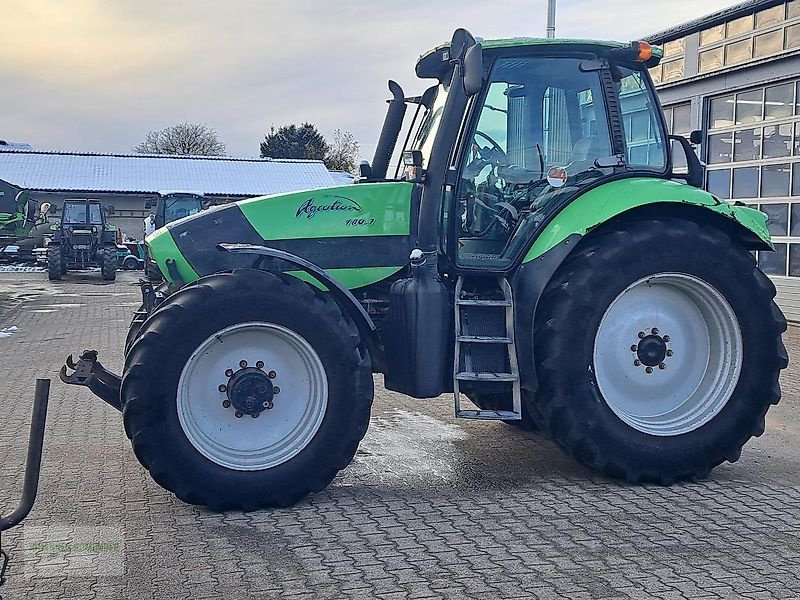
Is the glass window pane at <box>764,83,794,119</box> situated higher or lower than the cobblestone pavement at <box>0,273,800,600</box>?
higher

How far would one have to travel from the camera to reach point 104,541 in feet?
15.0

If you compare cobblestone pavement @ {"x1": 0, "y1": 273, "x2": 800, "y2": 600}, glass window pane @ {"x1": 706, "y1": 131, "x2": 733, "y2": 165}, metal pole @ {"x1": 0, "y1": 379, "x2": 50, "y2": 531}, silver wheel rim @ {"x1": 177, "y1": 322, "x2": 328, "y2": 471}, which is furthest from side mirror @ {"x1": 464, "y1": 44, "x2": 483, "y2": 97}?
glass window pane @ {"x1": 706, "y1": 131, "x2": 733, "y2": 165}

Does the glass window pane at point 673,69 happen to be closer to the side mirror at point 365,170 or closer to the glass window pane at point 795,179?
the glass window pane at point 795,179

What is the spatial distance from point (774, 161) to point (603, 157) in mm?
9920

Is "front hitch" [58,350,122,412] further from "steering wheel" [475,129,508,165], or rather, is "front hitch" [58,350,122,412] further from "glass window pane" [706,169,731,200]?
"glass window pane" [706,169,731,200]

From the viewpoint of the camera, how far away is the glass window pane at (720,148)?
51.7 feet

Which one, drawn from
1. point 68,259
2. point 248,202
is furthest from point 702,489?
point 68,259

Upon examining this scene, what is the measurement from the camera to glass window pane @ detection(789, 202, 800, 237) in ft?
46.3

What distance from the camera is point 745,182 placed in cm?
1539

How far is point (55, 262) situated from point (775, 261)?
19102 millimetres

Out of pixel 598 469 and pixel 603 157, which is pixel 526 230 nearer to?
pixel 603 157

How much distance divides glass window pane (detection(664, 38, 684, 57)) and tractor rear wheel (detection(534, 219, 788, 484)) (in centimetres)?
1203

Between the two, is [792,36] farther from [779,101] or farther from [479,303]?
[479,303]

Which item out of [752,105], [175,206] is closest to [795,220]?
[752,105]
